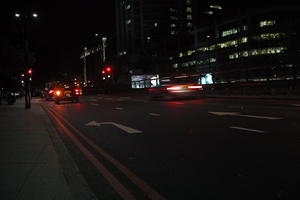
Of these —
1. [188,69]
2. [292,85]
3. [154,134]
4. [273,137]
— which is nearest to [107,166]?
[154,134]

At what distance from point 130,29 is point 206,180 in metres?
171

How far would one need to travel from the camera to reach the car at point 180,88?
25.7 metres

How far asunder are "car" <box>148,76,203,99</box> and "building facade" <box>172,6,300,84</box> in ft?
86.9

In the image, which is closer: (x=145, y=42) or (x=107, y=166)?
(x=107, y=166)

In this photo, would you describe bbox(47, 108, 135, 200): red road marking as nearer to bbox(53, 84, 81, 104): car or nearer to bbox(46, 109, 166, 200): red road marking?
bbox(46, 109, 166, 200): red road marking

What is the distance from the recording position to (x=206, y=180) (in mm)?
5055

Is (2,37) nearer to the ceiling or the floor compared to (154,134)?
nearer to the ceiling

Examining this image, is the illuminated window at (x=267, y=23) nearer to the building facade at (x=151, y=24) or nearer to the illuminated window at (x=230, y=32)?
the illuminated window at (x=230, y=32)

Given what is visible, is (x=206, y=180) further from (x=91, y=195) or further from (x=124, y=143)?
(x=124, y=143)

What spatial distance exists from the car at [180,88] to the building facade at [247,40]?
2649 centimetres

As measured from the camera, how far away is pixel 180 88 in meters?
25.9

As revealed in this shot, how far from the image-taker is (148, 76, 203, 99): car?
1013 inches

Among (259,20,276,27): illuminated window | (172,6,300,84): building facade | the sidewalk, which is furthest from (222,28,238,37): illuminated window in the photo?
the sidewalk

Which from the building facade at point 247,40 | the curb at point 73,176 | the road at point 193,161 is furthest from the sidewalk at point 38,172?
the building facade at point 247,40
